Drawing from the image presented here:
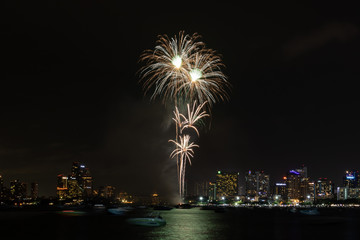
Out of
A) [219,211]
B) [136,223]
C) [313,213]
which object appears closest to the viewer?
[136,223]

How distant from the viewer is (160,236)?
70.2 m

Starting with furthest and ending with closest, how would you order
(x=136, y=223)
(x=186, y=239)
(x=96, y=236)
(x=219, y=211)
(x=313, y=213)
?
(x=219, y=211)
(x=313, y=213)
(x=136, y=223)
(x=96, y=236)
(x=186, y=239)

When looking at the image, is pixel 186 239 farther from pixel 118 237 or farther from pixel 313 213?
pixel 313 213

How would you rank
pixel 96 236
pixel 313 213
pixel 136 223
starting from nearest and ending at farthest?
pixel 96 236, pixel 136 223, pixel 313 213

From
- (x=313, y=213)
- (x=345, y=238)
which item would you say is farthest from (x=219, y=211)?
(x=345, y=238)

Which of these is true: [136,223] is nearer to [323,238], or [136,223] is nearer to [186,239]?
[186,239]

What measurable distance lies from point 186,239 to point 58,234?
77.0ft

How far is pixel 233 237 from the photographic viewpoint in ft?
235

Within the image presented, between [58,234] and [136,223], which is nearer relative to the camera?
[58,234]

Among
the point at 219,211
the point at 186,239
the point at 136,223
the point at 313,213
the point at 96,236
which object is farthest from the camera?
the point at 219,211

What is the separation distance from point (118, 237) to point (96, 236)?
5039mm

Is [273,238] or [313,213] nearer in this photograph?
[273,238]

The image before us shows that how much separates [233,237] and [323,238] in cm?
1547

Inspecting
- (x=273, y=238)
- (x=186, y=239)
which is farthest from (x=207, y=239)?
(x=273, y=238)
